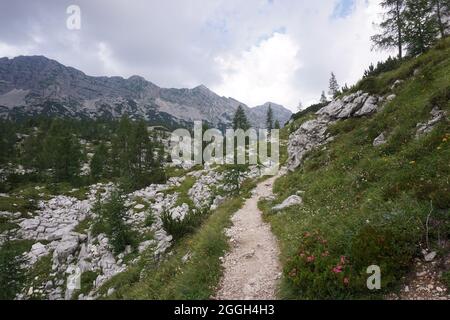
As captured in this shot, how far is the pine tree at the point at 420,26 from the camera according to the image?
30406 mm

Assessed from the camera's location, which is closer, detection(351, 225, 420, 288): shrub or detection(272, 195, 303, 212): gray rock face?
detection(351, 225, 420, 288): shrub

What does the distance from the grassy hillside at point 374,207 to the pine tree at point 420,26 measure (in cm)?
1474

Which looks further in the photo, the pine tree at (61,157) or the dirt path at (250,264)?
the pine tree at (61,157)

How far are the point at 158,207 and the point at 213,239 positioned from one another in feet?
75.1

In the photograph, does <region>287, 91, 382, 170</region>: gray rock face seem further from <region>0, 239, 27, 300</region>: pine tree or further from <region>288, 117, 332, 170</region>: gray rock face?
<region>0, 239, 27, 300</region>: pine tree

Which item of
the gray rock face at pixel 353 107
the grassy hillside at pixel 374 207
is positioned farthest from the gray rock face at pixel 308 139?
the grassy hillside at pixel 374 207

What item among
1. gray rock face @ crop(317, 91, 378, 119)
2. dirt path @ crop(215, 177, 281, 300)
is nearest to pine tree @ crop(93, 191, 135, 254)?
dirt path @ crop(215, 177, 281, 300)

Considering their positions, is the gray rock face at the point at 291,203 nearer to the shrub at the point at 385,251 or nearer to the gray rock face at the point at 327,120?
the shrub at the point at 385,251

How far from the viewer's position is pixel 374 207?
9.79 meters

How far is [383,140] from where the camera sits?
15750mm

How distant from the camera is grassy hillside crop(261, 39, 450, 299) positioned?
287 inches

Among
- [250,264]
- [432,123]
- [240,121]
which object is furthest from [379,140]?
[240,121]

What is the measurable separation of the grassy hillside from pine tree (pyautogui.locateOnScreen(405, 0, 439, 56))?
48.4ft
